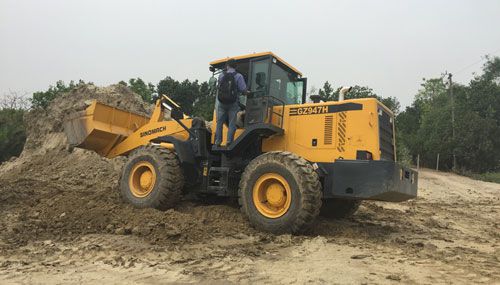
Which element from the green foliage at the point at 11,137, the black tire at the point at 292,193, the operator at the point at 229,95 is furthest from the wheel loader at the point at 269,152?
the green foliage at the point at 11,137

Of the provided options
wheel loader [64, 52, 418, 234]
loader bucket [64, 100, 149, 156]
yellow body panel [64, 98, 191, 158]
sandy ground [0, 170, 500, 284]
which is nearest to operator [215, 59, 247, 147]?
wheel loader [64, 52, 418, 234]

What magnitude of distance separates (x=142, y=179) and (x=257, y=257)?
3637 millimetres

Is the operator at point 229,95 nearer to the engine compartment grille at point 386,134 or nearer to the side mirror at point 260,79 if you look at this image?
the side mirror at point 260,79

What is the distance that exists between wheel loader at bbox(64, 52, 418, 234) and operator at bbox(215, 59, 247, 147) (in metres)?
0.15

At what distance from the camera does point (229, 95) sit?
7.95 m

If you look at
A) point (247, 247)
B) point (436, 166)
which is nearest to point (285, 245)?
point (247, 247)

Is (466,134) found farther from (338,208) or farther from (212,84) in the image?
(212,84)

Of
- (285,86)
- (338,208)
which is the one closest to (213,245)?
(338,208)

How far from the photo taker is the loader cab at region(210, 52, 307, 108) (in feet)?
26.9

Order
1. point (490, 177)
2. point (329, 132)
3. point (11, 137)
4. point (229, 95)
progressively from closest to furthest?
1. point (329, 132)
2. point (229, 95)
3. point (11, 137)
4. point (490, 177)

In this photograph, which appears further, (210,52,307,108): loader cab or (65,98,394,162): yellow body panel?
(210,52,307,108): loader cab

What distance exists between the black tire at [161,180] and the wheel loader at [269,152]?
0.06 feet

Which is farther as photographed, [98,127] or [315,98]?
[98,127]

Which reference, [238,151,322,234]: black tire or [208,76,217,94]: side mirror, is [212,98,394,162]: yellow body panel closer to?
[238,151,322,234]: black tire
